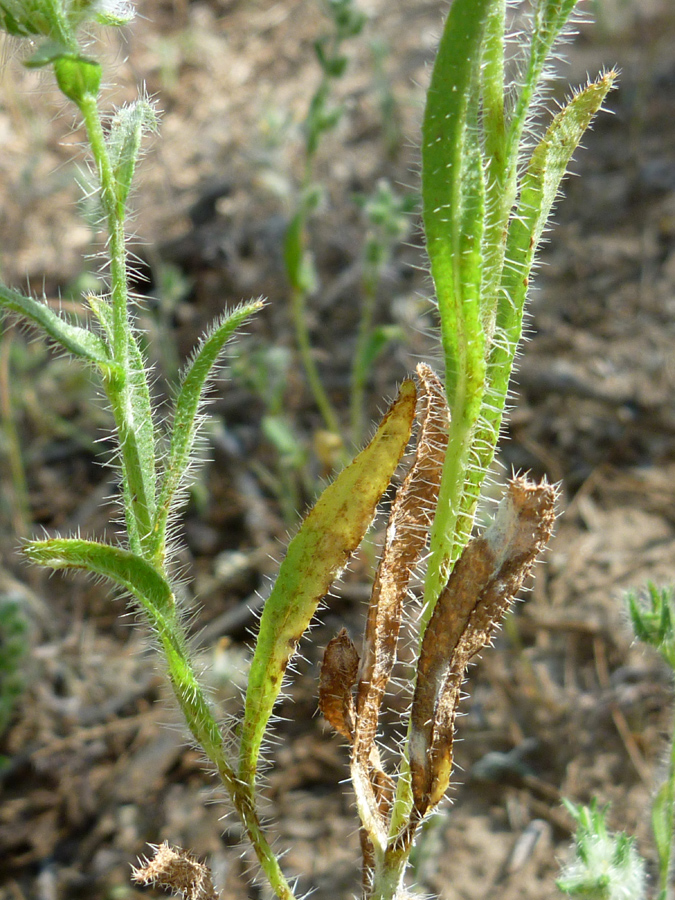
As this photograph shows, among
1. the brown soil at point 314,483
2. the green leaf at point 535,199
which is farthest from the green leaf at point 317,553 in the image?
the brown soil at point 314,483

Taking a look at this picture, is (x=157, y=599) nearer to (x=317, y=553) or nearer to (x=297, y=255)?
(x=317, y=553)

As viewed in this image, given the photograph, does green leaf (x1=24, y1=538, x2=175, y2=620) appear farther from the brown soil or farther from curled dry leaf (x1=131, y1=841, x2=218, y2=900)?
the brown soil

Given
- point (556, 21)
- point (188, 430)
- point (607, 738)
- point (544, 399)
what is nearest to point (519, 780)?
point (607, 738)

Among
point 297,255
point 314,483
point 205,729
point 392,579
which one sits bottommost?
point 314,483

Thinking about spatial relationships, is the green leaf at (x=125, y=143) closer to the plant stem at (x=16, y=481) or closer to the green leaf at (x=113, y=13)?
the green leaf at (x=113, y=13)

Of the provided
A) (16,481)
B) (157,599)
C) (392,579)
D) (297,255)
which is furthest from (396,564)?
(16,481)

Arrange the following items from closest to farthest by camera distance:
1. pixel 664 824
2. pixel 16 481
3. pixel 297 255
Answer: pixel 664 824
pixel 297 255
pixel 16 481
